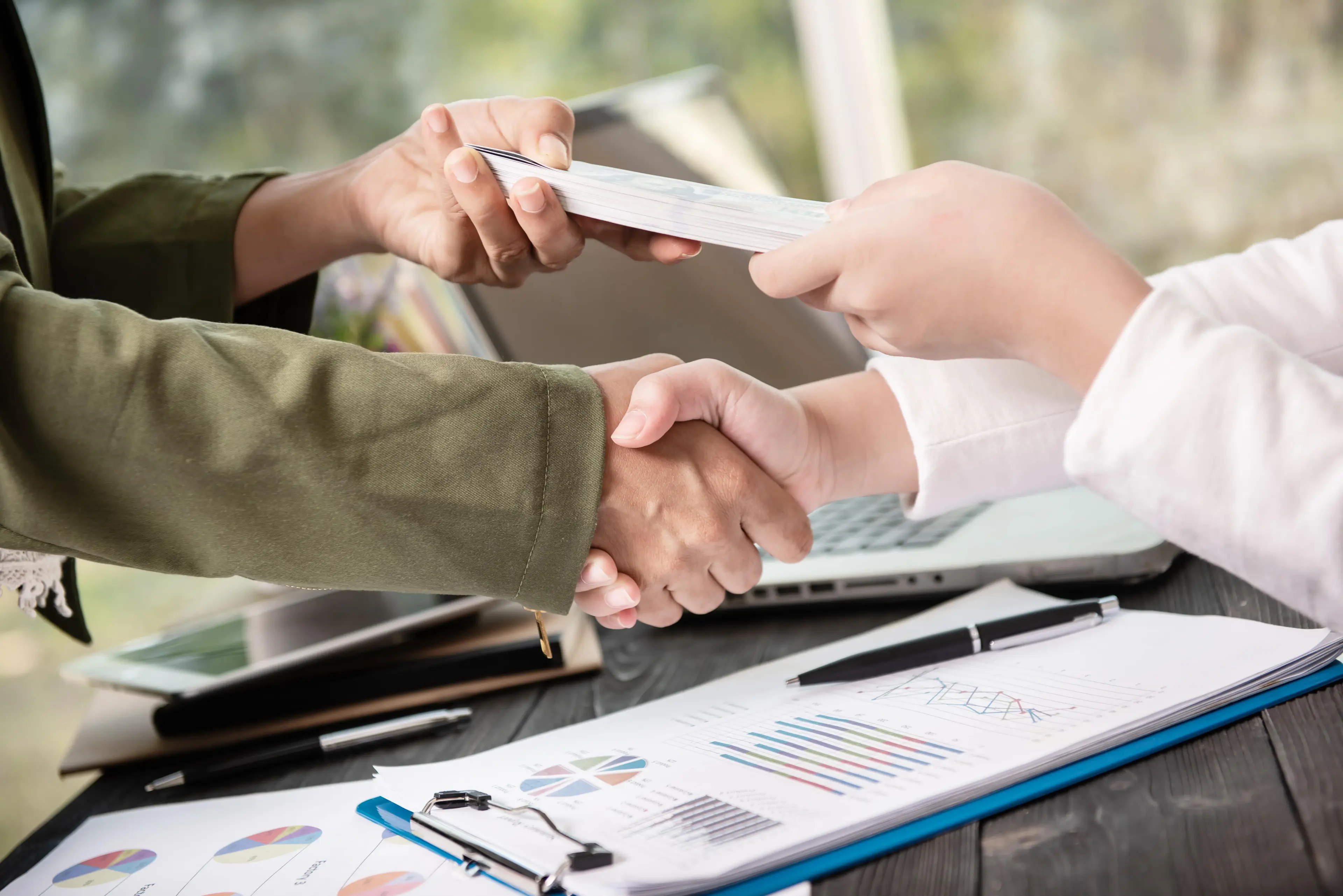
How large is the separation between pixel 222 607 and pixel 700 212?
2.75 feet

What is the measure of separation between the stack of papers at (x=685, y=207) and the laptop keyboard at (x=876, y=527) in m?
0.30

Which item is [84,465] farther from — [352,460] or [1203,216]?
[1203,216]

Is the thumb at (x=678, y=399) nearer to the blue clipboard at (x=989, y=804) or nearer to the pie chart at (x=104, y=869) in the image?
the blue clipboard at (x=989, y=804)

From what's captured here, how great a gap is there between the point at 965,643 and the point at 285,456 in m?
0.41

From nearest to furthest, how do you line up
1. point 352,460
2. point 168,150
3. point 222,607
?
1. point 352,460
2. point 222,607
3. point 168,150

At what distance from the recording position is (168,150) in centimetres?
214

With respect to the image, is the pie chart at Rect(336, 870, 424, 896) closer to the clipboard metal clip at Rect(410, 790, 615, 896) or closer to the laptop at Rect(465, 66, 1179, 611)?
the clipboard metal clip at Rect(410, 790, 615, 896)

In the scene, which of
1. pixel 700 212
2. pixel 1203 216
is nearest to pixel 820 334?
pixel 700 212

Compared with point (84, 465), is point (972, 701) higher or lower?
lower

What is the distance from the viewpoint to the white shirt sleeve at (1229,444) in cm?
45

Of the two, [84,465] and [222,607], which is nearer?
[84,465]

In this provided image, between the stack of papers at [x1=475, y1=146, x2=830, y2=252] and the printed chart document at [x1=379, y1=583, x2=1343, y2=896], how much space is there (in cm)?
27

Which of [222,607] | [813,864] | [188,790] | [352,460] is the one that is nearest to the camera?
[813,864]

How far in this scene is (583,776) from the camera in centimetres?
57
